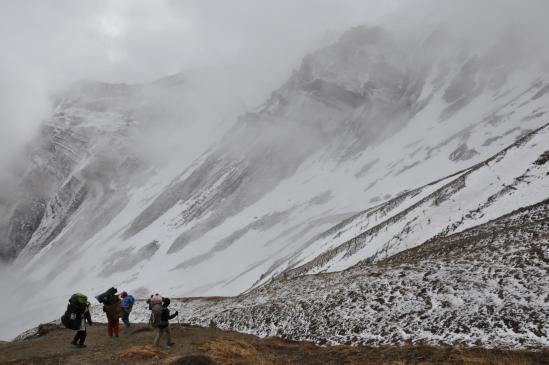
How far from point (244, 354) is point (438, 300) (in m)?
8.00

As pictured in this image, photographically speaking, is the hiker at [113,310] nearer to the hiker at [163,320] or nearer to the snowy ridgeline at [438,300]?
the hiker at [163,320]

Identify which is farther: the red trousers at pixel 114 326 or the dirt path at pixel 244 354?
the red trousers at pixel 114 326

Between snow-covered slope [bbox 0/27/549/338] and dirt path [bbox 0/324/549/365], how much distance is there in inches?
798

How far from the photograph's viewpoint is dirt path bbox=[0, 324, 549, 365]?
13027 millimetres

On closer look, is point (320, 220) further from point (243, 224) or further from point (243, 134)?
point (243, 134)

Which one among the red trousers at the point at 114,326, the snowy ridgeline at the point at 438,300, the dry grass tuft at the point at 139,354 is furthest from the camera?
the red trousers at the point at 114,326

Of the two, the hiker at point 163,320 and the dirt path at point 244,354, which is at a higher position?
the hiker at point 163,320

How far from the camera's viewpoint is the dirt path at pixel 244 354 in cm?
1303

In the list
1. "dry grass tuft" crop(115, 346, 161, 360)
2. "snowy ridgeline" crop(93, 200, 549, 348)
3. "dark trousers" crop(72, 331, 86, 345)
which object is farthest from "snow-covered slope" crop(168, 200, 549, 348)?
"dark trousers" crop(72, 331, 86, 345)

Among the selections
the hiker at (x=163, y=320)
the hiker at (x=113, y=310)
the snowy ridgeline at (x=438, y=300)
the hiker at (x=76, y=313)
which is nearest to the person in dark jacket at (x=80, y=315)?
the hiker at (x=76, y=313)

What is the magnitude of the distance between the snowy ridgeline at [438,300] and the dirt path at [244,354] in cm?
108

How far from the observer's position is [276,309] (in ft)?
75.8

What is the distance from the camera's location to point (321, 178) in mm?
130375

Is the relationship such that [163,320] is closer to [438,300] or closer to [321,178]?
[438,300]
